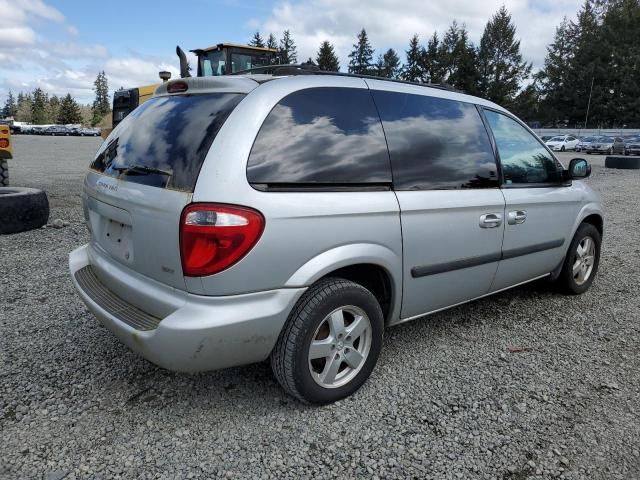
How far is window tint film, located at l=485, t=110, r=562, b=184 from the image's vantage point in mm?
3500

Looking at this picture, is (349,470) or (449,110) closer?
(349,470)

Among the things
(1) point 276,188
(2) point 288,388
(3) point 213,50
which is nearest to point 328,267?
(1) point 276,188

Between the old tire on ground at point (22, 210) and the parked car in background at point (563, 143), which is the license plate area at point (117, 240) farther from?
the parked car in background at point (563, 143)

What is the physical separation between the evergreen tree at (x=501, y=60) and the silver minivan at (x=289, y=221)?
7086 centimetres

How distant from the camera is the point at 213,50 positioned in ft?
39.9

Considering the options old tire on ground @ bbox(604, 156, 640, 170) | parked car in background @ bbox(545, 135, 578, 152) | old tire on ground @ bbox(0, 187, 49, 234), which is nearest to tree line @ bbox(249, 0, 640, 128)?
parked car in background @ bbox(545, 135, 578, 152)

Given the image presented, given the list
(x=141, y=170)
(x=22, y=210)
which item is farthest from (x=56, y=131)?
(x=141, y=170)

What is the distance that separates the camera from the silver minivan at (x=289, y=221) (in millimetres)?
2174

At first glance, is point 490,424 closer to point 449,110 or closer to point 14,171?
point 449,110

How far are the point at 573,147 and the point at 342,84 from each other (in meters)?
39.5

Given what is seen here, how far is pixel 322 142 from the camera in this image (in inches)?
97.7

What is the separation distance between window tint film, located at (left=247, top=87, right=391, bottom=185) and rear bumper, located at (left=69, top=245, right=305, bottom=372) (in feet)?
1.91

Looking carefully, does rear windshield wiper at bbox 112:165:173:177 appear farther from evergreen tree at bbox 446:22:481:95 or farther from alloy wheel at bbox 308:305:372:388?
evergreen tree at bbox 446:22:481:95

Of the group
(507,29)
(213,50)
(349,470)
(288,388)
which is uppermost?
(507,29)
